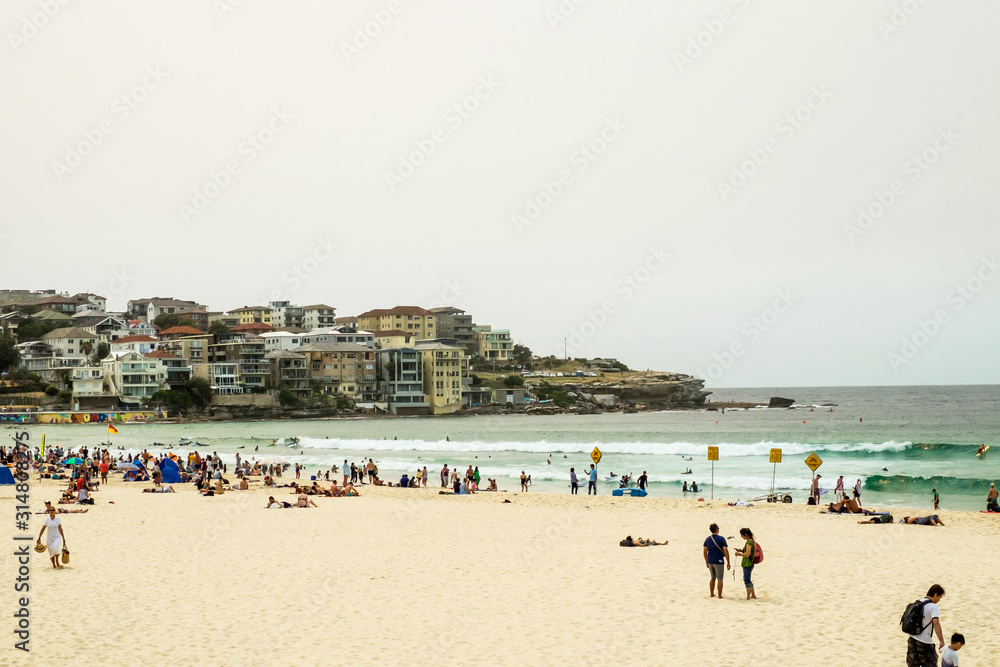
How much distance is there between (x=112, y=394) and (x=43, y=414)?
9.17m

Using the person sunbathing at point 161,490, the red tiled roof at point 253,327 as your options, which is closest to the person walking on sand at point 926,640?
the person sunbathing at point 161,490

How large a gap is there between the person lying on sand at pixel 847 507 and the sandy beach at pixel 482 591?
3.41 ft

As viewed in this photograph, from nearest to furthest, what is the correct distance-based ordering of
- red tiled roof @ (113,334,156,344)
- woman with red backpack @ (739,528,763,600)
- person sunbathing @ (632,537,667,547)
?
1. woman with red backpack @ (739,528,763,600)
2. person sunbathing @ (632,537,667,547)
3. red tiled roof @ (113,334,156,344)

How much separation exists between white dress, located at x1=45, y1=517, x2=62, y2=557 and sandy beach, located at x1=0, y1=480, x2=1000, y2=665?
329mm

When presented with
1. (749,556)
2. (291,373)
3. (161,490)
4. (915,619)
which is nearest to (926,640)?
(915,619)

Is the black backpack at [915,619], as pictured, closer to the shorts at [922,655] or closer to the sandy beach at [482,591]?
the shorts at [922,655]

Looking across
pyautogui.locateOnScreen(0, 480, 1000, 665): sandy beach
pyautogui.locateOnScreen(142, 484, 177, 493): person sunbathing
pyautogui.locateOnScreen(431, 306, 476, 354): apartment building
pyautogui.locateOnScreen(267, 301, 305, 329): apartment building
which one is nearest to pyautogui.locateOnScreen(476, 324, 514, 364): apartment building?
pyautogui.locateOnScreen(431, 306, 476, 354): apartment building

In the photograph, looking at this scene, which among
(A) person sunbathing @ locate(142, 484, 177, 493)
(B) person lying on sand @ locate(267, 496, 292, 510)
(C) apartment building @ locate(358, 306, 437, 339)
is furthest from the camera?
(C) apartment building @ locate(358, 306, 437, 339)

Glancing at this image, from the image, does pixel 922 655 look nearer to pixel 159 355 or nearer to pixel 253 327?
pixel 159 355

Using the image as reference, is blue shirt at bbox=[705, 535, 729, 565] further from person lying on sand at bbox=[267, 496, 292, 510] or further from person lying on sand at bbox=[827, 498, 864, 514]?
person lying on sand at bbox=[267, 496, 292, 510]

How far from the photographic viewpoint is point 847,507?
72.5ft

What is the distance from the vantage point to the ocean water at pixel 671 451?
105 feet

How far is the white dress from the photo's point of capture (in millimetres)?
13570

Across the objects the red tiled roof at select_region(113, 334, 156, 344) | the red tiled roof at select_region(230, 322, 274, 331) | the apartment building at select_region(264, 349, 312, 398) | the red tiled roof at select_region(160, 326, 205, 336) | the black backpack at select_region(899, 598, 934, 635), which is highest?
the red tiled roof at select_region(230, 322, 274, 331)
